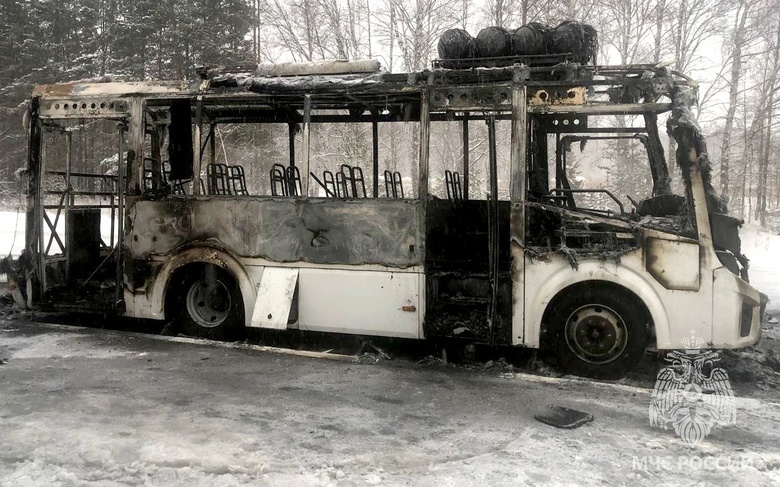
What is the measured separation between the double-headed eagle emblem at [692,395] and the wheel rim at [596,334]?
0.51 meters

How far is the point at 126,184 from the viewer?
6.89 metres

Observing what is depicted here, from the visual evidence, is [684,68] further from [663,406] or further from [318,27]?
[663,406]

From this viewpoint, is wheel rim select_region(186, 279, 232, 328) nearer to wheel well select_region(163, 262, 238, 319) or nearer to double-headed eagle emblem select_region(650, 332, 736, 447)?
wheel well select_region(163, 262, 238, 319)

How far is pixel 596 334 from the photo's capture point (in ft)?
17.7

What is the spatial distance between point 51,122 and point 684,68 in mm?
24802

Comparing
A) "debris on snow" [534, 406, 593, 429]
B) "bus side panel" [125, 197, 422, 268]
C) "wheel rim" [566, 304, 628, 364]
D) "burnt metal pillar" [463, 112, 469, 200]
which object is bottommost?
"debris on snow" [534, 406, 593, 429]

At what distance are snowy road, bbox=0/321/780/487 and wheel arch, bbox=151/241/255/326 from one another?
0.88 metres

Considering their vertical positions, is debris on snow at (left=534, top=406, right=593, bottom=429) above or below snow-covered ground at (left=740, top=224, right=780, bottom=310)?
below

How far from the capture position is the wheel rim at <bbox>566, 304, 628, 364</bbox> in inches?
210

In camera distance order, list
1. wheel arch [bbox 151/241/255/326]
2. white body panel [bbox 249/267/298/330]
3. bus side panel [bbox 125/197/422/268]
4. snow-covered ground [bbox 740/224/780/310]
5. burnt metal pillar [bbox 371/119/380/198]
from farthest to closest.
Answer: snow-covered ground [bbox 740/224/780/310]
burnt metal pillar [bbox 371/119/380/198]
wheel arch [bbox 151/241/255/326]
white body panel [bbox 249/267/298/330]
bus side panel [bbox 125/197/422/268]

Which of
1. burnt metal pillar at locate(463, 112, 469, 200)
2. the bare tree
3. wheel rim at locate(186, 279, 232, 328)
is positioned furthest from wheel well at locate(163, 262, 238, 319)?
the bare tree

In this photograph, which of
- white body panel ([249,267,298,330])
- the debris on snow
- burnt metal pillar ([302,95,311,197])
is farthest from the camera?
burnt metal pillar ([302,95,311,197])

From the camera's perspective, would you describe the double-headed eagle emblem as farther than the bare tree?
No

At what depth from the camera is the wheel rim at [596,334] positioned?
5340mm
